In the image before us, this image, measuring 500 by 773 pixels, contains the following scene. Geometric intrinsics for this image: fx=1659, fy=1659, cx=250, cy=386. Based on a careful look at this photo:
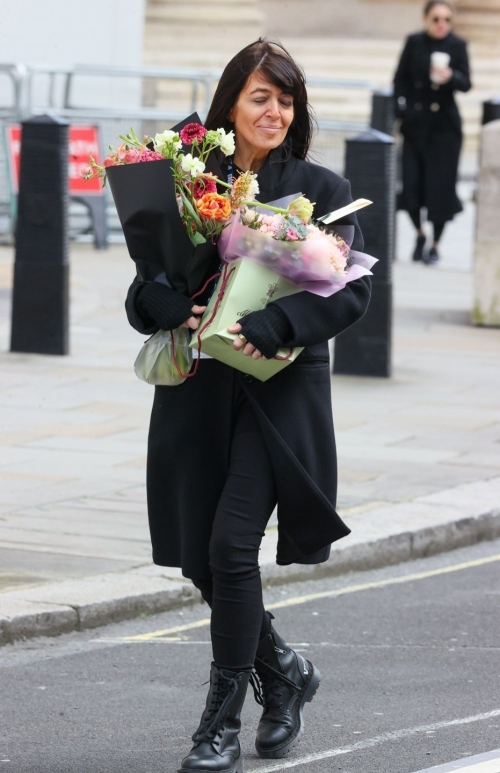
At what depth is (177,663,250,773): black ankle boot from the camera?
399cm

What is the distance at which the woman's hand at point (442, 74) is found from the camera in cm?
1494

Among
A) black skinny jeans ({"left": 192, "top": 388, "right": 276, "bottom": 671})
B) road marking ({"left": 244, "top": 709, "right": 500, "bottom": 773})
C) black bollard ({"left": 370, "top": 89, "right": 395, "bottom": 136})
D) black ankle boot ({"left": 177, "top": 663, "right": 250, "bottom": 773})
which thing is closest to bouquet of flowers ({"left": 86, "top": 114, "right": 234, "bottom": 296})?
black skinny jeans ({"left": 192, "top": 388, "right": 276, "bottom": 671})

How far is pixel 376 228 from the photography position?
984 centimetres

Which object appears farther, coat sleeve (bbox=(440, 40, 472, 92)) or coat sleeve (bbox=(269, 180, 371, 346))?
coat sleeve (bbox=(440, 40, 472, 92))

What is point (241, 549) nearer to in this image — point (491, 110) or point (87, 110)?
point (491, 110)

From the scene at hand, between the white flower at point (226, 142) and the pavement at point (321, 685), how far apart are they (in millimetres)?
1537

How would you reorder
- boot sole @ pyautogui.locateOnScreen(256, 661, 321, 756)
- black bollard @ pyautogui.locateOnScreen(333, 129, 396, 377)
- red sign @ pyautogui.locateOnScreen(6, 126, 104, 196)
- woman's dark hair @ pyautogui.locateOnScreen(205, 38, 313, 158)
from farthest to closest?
red sign @ pyautogui.locateOnScreen(6, 126, 104, 196)
black bollard @ pyautogui.locateOnScreen(333, 129, 396, 377)
boot sole @ pyautogui.locateOnScreen(256, 661, 321, 756)
woman's dark hair @ pyautogui.locateOnScreen(205, 38, 313, 158)

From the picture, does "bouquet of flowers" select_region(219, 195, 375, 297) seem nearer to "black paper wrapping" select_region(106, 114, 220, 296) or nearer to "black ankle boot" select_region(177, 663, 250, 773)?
"black paper wrapping" select_region(106, 114, 220, 296)

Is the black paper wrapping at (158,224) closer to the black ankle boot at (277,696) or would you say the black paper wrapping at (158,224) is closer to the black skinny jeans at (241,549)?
the black skinny jeans at (241,549)

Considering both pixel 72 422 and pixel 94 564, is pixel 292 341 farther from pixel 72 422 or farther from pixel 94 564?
pixel 72 422

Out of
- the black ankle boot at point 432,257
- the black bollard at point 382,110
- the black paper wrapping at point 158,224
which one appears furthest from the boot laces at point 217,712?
the black ankle boot at point 432,257

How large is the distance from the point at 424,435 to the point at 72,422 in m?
1.79

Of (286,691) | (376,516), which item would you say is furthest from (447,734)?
(376,516)

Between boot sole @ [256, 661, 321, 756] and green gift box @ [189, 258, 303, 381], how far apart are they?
2.99 ft
